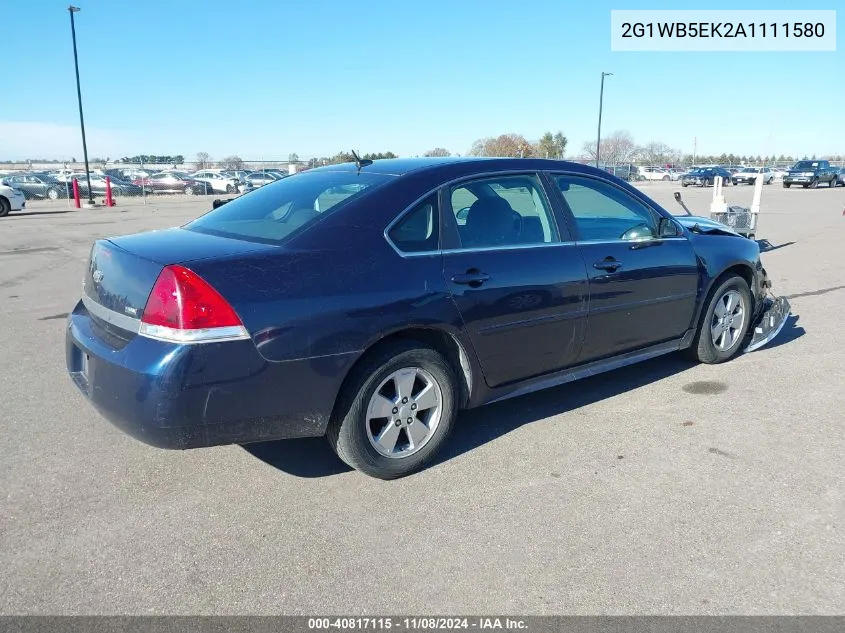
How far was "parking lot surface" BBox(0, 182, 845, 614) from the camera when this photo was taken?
8.43 feet

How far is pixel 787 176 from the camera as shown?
41844mm

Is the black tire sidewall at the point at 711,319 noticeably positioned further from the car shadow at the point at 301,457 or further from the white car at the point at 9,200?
the white car at the point at 9,200

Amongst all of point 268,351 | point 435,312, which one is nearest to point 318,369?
point 268,351

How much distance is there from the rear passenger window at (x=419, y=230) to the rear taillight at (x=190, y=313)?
0.94m

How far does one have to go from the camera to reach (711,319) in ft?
16.7

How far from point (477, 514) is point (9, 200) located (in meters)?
24.3

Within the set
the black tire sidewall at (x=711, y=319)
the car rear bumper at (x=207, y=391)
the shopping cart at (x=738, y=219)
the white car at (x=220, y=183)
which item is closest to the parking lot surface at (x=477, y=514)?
the black tire sidewall at (x=711, y=319)

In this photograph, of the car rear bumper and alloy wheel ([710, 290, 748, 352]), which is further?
alloy wheel ([710, 290, 748, 352])

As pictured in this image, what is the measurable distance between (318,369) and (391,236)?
78cm

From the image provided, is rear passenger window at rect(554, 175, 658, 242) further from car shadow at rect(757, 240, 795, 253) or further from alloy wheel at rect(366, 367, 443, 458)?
car shadow at rect(757, 240, 795, 253)

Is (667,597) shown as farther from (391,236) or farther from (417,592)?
(391,236)

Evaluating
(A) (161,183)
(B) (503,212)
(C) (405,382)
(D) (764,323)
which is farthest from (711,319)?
(A) (161,183)

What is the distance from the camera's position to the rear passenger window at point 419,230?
339 centimetres

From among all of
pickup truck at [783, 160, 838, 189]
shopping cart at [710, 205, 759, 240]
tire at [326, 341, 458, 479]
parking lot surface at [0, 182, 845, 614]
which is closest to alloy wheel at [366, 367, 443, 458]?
tire at [326, 341, 458, 479]
